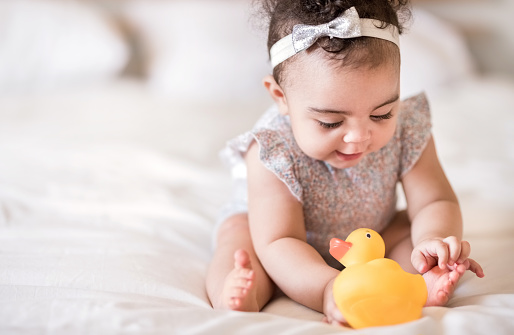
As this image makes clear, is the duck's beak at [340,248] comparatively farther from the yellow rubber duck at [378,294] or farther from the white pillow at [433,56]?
the white pillow at [433,56]

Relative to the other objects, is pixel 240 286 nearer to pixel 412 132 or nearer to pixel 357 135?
pixel 357 135

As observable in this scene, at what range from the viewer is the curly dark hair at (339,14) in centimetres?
84

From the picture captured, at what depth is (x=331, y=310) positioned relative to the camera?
770 mm

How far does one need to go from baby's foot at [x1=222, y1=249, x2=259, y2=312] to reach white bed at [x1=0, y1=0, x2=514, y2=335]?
0.03m

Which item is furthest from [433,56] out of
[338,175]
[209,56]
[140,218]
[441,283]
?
[441,283]

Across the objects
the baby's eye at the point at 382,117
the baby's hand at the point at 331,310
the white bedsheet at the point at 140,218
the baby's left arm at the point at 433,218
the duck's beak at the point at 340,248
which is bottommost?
the white bedsheet at the point at 140,218

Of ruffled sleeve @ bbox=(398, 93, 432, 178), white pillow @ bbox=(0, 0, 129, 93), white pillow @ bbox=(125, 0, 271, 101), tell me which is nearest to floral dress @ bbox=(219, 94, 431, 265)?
ruffled sleeve @ bbox=(398, 93, 432, 178)

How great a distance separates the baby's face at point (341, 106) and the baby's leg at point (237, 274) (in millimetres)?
226

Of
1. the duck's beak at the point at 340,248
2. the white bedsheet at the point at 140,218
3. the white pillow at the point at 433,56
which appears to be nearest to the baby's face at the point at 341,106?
the duck's beak at the point at 340,248

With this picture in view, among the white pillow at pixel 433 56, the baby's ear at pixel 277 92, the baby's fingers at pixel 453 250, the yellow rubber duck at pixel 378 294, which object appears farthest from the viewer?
the white pillow at pixel 433 56

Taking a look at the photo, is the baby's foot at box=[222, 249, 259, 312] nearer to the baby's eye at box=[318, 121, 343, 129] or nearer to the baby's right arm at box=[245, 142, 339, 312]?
the baby's right arm at box=[245, 142, 339, 312]

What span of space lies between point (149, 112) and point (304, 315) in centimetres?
136

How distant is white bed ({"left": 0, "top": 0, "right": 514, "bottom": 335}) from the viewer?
2.43 ft

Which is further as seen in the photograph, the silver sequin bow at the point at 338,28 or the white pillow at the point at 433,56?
the white pillow at the point at 433,56
